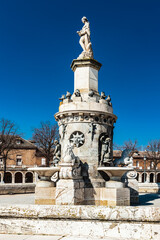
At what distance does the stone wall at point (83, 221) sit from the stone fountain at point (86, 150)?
17.0 feet

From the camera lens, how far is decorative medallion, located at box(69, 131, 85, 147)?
1241 cm

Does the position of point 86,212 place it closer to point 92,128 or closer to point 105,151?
point 92,128

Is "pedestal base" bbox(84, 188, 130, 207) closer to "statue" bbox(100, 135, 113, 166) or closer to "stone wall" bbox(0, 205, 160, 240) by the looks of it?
"statue" bbox(100, 135, 113, 166)

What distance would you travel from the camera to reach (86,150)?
40.6 feet

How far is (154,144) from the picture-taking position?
59250mm

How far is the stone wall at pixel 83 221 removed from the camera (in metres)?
4.62

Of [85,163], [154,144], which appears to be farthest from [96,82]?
[154,144]

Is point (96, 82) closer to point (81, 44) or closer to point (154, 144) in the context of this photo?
point (81, 44)

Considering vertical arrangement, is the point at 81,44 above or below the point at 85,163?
above

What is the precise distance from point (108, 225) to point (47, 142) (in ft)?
137

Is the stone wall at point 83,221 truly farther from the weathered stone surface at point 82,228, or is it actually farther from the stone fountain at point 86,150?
the stone fountain at point 86,150

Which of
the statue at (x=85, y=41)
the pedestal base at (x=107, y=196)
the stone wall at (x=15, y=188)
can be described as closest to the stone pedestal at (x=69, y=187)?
the pedestal base at (x=107, y=196)

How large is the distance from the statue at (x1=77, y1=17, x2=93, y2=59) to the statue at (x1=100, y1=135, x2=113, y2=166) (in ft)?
16.7

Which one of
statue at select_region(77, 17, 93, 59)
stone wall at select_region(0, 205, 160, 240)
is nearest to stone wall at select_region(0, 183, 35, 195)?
statue at select_region(77, 17, 93, 59)
